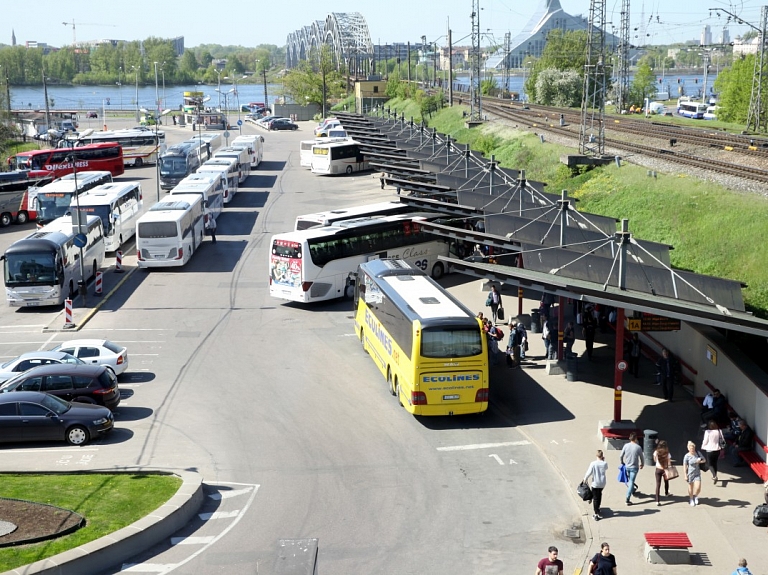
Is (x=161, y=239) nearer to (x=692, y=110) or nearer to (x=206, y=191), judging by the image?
(x=206, y=191)

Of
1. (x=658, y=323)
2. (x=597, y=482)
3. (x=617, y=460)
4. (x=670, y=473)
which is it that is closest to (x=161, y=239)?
(x=658, y=323)

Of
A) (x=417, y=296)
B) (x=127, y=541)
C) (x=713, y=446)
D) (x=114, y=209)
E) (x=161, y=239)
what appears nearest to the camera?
(x=127, y=541)

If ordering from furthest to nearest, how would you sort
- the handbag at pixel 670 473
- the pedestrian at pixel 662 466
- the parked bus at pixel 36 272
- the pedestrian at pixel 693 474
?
the parked bus at pixel 36 272
the handbag at pixel 670 473
the pedestrian at pixel 662 466
the pedestrian at pixel 693 474

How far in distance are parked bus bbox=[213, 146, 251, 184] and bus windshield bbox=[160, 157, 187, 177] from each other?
90.7 inches

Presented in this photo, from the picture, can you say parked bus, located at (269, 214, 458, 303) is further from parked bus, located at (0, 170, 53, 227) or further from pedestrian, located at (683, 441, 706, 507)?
parked bus, located at (0, 170, 53, 227)

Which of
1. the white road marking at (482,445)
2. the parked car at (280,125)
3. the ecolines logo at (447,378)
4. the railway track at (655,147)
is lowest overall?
the white road marking at (482,445)

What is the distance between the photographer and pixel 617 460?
20312mm

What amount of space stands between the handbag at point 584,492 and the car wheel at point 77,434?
36.4 feet

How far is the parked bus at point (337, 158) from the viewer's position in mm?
73125

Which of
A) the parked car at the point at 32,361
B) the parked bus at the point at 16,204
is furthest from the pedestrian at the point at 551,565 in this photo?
the parked bus at the point at 16,204

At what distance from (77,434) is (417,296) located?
8.99 meters

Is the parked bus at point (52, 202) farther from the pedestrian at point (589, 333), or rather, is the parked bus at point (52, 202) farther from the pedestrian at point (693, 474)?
the pedestrian at point (693, 474)

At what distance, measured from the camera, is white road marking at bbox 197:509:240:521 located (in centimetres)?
1759

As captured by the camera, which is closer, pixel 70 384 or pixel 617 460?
pixel 617 460
